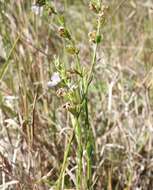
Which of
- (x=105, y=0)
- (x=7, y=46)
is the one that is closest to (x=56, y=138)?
(x=7, y=46)

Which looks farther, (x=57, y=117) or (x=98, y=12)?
(x=57, y=117)

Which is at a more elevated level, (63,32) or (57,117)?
(63,32)

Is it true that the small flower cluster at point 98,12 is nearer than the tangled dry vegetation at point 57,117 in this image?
Yes

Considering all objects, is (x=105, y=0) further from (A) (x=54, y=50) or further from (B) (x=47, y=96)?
(B) (x=47, y=96)

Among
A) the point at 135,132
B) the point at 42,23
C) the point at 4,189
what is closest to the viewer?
the point at 4,189

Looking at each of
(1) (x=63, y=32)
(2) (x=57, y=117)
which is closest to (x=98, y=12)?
(1) (x=63, y=32)

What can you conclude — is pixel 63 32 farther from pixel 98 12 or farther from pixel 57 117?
pixel 57 117

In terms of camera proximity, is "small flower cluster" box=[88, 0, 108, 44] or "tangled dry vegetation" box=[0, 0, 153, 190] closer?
"small flower cluster" box=[88, 0, 108, 44]

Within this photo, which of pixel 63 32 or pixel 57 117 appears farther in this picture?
pixel 57 117
